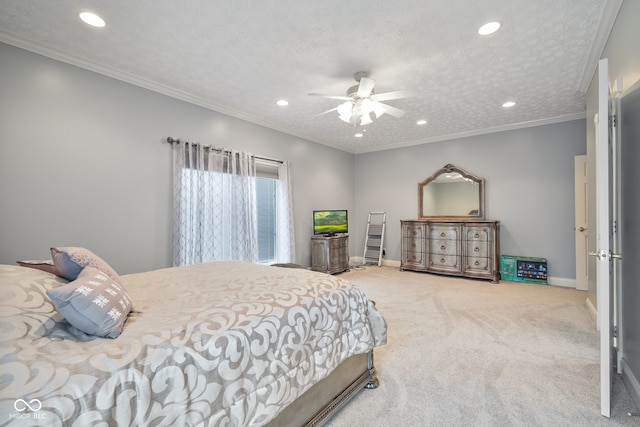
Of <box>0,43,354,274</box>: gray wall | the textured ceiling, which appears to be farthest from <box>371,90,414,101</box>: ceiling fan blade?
<box>0,43,354,274</box>: gray wall

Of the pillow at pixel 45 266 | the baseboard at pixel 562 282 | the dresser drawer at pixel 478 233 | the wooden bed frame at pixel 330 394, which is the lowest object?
the baseboard at pixel 562 282

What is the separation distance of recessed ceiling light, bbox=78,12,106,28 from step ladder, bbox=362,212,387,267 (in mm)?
5499

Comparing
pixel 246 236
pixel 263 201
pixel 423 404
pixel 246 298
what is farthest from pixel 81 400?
pixel 263 201

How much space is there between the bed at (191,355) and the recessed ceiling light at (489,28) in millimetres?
2332

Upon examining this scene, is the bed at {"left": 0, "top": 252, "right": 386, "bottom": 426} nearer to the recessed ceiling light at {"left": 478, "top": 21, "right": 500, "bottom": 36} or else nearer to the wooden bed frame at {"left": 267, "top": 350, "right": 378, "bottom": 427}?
the wooden bed frame at {"left": 267, "top": 350, "right": 378, "bottom": 427}

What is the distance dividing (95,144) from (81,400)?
2.94 metres

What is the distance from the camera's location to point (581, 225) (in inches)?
172

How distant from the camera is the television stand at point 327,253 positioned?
534 centimetres

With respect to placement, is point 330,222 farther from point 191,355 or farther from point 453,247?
point 191,355

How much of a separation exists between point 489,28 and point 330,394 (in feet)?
9.69

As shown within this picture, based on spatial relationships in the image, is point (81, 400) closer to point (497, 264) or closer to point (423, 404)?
point (423, 404)

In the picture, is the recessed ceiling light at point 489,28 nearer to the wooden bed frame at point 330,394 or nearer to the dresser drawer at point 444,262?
the wooden bed frame at point 330,394

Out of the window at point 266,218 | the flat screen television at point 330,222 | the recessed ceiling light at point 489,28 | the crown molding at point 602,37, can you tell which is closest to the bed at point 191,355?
the recessed ceiling light at point 489,28
